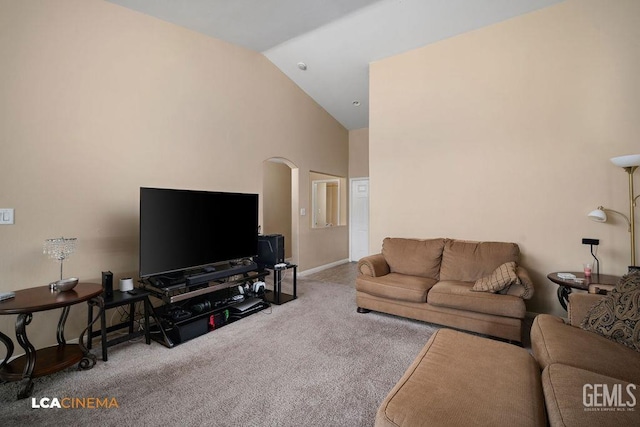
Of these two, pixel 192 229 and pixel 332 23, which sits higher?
pixel 332 23

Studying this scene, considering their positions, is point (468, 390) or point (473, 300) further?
point (473, 300)

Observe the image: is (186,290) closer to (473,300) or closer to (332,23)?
(473,300)

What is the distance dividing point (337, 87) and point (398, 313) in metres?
3.76

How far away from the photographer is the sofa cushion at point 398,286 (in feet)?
9.87

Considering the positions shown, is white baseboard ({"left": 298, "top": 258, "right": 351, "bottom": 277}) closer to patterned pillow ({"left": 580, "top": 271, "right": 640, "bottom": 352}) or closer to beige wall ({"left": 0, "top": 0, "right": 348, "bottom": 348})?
beige wall ({"left": 0, "top": 0, "right": 348, "bottom": 348})

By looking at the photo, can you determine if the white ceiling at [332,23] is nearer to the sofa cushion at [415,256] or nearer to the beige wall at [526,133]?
the beige wall at [526,133]

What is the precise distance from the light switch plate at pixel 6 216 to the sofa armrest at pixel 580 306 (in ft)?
14.2

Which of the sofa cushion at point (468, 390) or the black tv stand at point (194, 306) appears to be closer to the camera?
the sofa cushion at point (468, 390)

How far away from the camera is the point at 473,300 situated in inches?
107

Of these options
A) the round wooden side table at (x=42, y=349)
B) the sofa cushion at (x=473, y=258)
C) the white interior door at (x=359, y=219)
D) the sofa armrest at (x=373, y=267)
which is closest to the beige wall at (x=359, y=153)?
the white interior door at (x=359, y=219)

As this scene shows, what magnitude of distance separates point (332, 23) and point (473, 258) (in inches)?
129

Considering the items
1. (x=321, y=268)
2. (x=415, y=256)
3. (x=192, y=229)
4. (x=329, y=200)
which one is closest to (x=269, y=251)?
(x=192, y=229)

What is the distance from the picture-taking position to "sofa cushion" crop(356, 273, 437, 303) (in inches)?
118

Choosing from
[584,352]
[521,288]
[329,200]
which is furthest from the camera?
[329,200]
